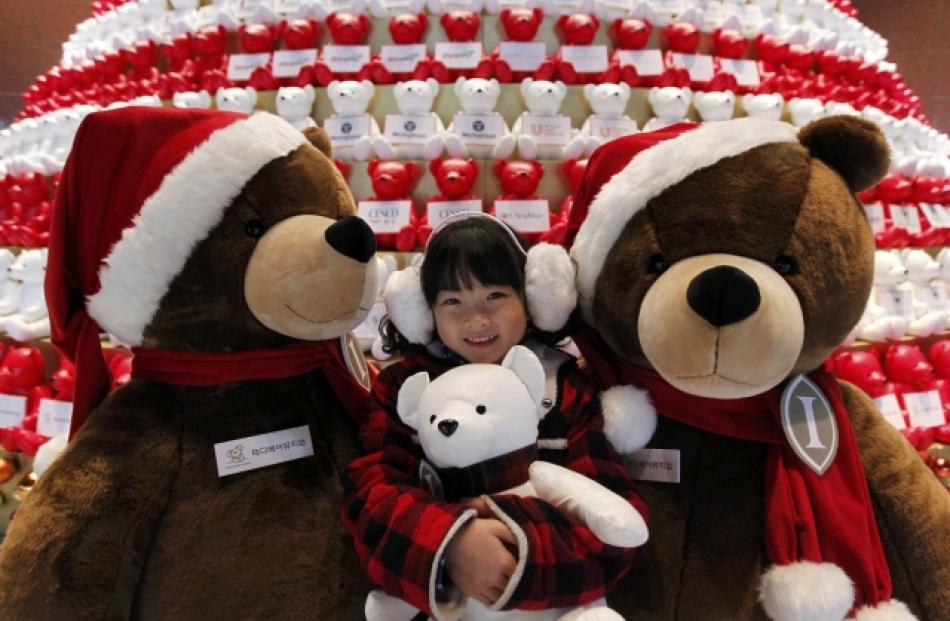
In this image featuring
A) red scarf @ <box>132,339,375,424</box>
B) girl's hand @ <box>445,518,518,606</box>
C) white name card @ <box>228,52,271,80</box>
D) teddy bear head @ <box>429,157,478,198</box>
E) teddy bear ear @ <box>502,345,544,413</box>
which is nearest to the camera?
girl's hand @ <box>445,518,518,606</box>

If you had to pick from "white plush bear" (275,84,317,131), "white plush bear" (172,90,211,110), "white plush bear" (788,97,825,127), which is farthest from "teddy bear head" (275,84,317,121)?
"white plush bear" (788,97,825,127)

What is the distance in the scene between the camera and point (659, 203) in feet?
2.69

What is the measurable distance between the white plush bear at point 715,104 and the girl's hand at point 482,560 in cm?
140

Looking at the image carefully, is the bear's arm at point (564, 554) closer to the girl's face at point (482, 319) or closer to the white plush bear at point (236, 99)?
the girl's face at point (482, 319)

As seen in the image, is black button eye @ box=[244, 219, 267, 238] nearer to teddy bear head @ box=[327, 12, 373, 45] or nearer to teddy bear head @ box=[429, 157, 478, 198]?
teddy bear head @ box=[429, 157, 478, 198]

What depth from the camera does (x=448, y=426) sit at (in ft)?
2.25

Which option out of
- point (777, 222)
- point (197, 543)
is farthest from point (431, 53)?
point (197, 543)

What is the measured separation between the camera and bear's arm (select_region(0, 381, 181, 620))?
742 millimetres

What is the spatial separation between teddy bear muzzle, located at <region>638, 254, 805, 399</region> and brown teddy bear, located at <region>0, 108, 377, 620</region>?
418mm

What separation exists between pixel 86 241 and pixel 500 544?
0.73m

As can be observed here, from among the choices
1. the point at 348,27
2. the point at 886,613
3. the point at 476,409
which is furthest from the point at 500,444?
the point at 348,27

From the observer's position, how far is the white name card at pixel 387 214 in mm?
1538

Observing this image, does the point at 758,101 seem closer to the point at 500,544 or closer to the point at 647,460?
the point at 647,460

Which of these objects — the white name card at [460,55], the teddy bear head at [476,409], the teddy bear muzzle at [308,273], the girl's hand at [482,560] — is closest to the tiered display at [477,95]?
the white name card at [460,55]
